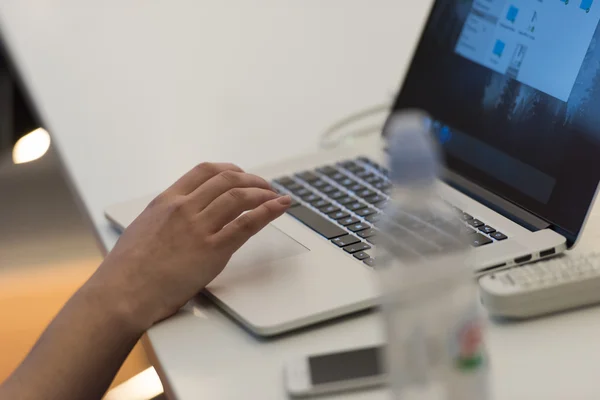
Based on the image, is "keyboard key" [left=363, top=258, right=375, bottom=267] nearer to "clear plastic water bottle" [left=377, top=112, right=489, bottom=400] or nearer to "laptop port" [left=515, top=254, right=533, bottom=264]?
"laptop port" [left=515, top=254, right=533, bottom=264]

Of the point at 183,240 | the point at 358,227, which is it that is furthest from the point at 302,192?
the point at 183,240

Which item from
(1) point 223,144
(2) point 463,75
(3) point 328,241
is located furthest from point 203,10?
(3) point 328,241

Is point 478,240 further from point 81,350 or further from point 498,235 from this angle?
point 81,350

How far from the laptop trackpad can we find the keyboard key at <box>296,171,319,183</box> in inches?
5.2

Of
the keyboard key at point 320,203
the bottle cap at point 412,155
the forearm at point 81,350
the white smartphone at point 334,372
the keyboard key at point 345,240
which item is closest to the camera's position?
the bottle cap at point 412,155

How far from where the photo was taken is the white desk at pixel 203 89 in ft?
2.48

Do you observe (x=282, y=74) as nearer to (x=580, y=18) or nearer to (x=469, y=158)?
(x=469, y=158)

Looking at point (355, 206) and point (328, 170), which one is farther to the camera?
point (328, 170)

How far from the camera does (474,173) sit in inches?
38.4

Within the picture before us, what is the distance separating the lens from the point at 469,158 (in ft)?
3.24

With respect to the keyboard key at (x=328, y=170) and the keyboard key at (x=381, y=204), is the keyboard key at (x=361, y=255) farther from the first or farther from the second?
the keyboard key at (x=328, y=170)

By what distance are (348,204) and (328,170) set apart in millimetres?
109

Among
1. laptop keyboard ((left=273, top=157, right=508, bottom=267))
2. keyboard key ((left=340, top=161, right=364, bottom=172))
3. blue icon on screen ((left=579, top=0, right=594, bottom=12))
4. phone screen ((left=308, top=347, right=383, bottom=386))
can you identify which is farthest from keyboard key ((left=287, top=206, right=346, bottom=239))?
blue icon on screen ((left=579, top=0, right=594, bottom=12))

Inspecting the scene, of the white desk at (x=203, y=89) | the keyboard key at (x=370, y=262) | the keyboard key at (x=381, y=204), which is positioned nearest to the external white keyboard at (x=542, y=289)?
the white desk at (x=203, y=89)
